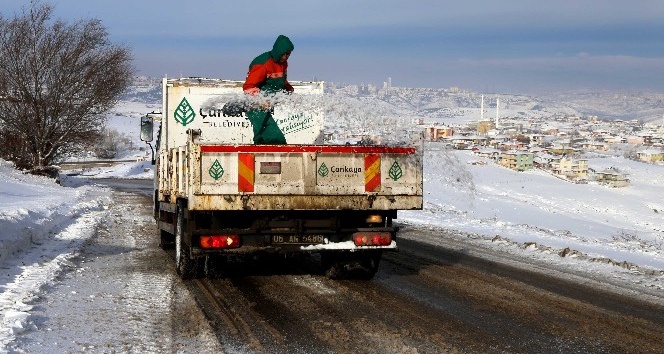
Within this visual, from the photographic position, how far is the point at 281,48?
8844 mm

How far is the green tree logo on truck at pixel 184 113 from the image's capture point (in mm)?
12102

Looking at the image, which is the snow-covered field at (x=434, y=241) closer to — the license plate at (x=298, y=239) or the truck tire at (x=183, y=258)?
the truck tire at (x=183, y=258)

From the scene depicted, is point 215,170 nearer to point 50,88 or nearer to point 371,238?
point 371,238

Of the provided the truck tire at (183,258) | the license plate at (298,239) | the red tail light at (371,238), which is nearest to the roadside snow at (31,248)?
the truck tire at (183,258)

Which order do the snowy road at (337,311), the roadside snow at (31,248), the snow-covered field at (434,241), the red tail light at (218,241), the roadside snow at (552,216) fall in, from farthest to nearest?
the roadside snow at (552,216) < the snow-covered field at (434,241) < the red tail light at (218,241) < the roadside snow at (31,248) < the snowy road at (337,311)

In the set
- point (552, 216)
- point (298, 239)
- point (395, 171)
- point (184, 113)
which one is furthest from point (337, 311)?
point (552, 216)

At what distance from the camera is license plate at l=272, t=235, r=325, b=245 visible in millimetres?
8367

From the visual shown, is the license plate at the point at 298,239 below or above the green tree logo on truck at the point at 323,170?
below

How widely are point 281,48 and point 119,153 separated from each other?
92919 millimetres

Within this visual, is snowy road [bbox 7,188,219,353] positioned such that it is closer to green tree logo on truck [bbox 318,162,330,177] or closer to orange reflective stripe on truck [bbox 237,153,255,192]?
orange reflective stripe on truck [bbox 237,153,255,192]

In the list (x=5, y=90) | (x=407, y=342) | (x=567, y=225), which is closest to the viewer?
(x=407, y=342)

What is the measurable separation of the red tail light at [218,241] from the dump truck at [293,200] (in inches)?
0.5

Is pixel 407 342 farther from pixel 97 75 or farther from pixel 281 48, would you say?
pixel 97 75

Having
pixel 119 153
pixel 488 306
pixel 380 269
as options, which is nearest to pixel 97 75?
pixel 380 269
